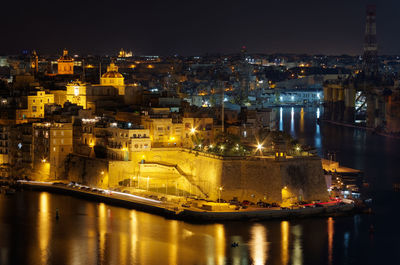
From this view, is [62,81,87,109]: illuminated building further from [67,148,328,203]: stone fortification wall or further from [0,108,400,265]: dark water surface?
[0,108,400,265]: dark water surface

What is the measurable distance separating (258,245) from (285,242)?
530mm

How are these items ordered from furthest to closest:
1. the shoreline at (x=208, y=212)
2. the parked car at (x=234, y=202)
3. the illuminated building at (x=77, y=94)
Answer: the illuminated building at (x=77, y=94) → the parked car at (x=234, y=202) → the shoreline at (x=208, y=212)

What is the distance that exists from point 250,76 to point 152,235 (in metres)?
40.2

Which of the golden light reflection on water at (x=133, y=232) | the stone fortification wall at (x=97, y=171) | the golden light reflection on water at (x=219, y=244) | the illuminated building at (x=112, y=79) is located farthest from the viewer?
the illuminated building at (x=112, y=79)

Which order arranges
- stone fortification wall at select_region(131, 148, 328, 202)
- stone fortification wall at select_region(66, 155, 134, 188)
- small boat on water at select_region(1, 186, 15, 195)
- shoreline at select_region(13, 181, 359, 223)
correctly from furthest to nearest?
1. small boat on water at select_region(1, 186, 15, 195)
2. stone fortification wall at select_region(66, 155, 134, 188)
3. stone fortification wall at select_region(131, 148, 328, 202)
4. shoreline at select_region(13, 181, 359, 223)

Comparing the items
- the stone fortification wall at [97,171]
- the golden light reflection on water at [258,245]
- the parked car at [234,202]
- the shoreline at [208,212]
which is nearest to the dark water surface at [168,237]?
the golden light reflection on water at [258,245]

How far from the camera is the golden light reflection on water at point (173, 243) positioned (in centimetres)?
1559

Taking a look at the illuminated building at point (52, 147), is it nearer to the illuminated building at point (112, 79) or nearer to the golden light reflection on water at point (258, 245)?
the illuminated building at point (112, 79)

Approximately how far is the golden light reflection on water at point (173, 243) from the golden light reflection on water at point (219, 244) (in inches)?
27.4

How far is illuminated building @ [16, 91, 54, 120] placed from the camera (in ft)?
75.9

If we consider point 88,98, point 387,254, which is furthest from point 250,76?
point 387,254

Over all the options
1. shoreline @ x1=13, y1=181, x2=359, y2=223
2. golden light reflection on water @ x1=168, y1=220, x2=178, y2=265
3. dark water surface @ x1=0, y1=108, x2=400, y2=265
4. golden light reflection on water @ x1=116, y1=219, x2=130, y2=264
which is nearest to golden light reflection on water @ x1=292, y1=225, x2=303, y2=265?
dark water surface @ x1=0, y1=108, x2=400, y2=265

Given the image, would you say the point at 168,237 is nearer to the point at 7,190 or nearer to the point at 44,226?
the point at 44,226

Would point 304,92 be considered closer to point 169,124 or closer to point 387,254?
point 169,124
